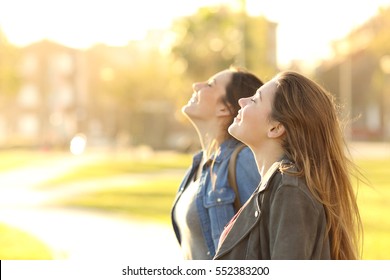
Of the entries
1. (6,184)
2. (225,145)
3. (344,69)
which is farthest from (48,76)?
(225,145)

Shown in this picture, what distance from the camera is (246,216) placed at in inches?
98.7

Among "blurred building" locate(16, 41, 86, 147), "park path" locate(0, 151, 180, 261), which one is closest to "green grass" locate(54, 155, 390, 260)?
"park path" locate(0, 151, 180, 261)

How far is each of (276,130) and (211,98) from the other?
3.44 feet

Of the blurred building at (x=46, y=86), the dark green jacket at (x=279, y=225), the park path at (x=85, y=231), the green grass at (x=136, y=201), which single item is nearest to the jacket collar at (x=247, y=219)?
the dark green jacket at (x=279, y=225)

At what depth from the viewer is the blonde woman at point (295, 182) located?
7.79ft

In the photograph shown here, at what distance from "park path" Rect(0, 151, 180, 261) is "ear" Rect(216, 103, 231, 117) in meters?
3.77

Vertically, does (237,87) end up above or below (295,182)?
above

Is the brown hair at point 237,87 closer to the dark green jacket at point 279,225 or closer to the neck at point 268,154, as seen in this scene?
the neck at point 268,154

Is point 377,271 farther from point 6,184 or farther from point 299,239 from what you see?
point 6,184

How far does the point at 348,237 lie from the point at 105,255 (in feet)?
21.0

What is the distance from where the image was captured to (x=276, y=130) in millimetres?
2646

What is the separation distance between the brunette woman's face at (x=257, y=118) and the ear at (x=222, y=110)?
909 mm

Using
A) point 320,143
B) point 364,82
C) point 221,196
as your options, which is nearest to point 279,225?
point 320,143

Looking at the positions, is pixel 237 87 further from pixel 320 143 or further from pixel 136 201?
pixel 136 201
